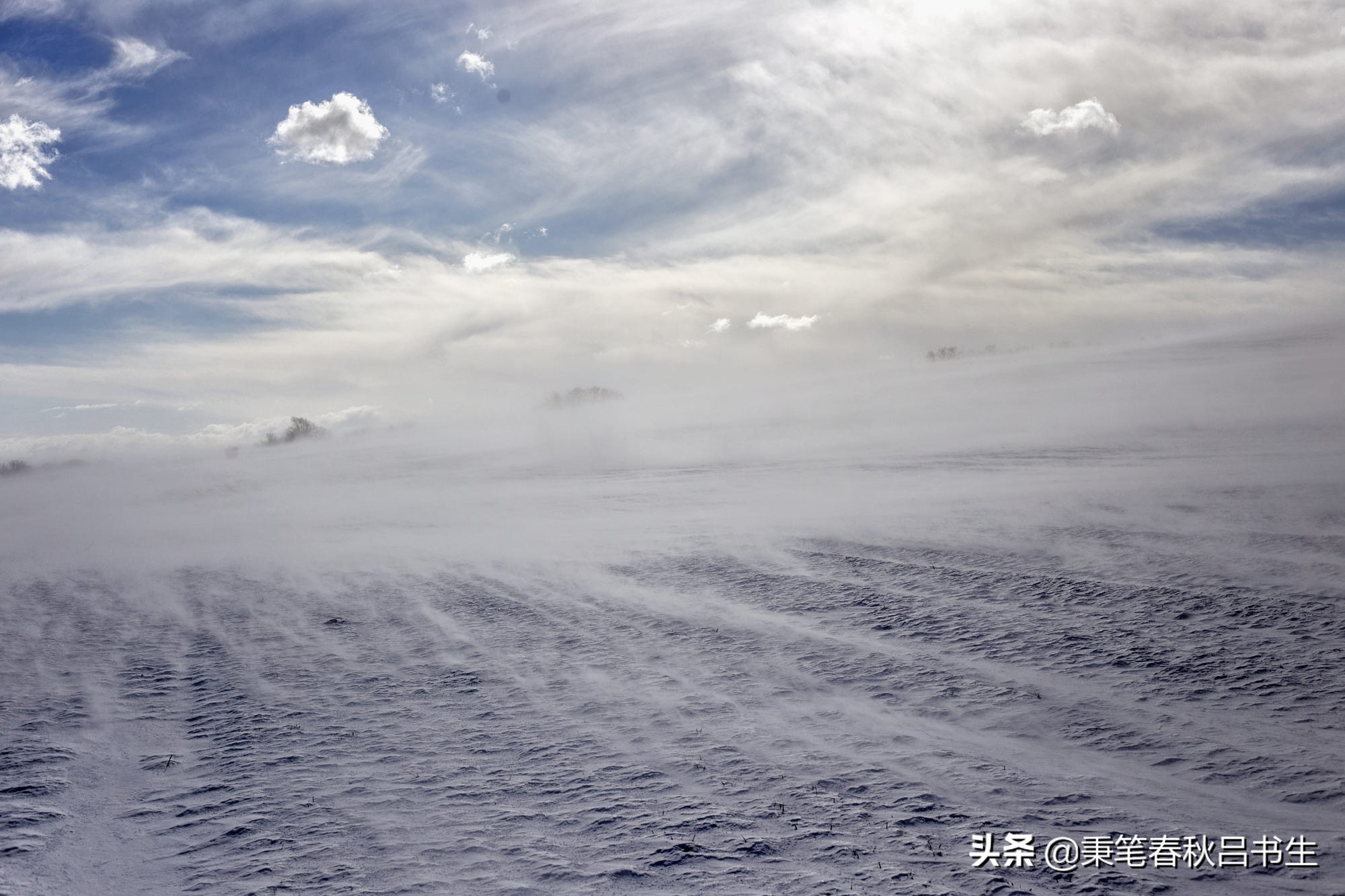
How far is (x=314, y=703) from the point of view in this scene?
25.3 ft

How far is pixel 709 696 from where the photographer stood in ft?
24.3

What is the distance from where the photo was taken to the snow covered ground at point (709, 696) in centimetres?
492

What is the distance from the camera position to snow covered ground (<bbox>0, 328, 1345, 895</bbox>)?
492 cm

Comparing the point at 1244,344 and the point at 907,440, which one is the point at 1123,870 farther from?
the point at 1244,344

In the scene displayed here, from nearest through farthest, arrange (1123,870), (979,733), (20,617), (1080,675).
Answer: (1123,870), (979,733), (1080,675), (20,617)

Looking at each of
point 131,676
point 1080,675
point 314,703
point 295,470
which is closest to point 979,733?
point 1080,675

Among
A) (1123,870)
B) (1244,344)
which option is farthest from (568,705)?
(1244,344)

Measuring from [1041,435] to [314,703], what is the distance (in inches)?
885

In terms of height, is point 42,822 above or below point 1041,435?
below

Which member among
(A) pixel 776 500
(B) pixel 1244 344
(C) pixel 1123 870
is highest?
(B) pixel 1244 344

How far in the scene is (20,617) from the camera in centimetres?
1199

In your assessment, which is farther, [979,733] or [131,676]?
[131,676]

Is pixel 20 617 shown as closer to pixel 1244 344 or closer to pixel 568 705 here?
pixel 568 705

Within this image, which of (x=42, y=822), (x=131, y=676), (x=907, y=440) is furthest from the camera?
(x=907, y=440)
